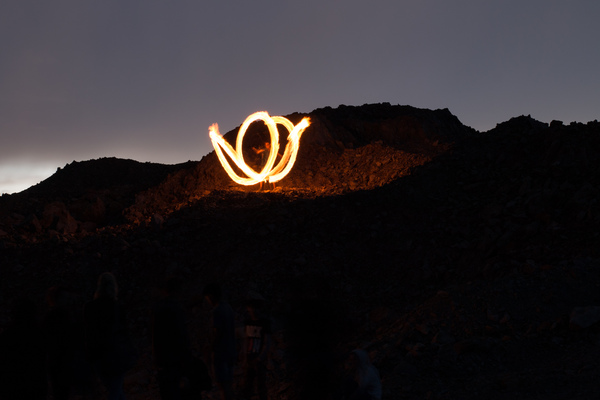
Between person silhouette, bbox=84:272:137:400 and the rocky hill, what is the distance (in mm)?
1775

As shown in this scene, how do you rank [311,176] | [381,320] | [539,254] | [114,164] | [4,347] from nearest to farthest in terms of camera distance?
[4,347] < [381,320] < [539,254] < [311,176] < [114,164]

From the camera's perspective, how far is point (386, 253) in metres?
13.7

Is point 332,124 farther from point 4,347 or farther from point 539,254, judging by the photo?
point 4,347

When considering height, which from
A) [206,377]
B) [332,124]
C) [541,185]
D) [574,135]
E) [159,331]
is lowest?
[206,377]

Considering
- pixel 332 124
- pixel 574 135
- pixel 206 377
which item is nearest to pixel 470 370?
pixel 206 377

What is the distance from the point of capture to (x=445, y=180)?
16.6 m

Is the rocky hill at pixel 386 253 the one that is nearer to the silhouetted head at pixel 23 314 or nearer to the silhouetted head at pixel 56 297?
the silhouetted head at pixel 56 297

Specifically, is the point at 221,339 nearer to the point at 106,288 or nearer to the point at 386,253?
the point at 106,288

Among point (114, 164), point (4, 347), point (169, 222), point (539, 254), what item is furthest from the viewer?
point (114, 164)

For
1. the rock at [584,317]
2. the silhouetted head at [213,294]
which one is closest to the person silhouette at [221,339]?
the silhouetted head at [213,294]

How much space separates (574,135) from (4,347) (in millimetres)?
16280

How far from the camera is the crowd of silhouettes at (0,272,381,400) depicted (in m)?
5.44

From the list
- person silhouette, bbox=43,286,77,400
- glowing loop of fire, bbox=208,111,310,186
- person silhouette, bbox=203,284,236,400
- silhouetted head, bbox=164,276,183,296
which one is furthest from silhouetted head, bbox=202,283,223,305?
glowing loop of fire, bbox=208,111,310,186

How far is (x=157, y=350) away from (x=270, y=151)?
42.5 ft
